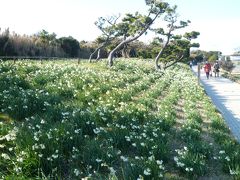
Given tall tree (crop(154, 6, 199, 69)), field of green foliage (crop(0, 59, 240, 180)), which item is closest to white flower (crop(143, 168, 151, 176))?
field of green foliage (crop(0, 59, 240, 180))

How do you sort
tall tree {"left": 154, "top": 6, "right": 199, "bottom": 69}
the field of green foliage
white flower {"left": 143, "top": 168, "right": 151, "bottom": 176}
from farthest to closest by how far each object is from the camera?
1. tall tree {"left": 154, "top": 6, "right": 199, "bottom": 69}
2. the field of green foliage
3. white flower {"left": 143, "top": 168, "right": 151, "bottom": 176}

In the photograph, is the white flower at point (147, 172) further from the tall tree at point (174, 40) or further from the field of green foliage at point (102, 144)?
the tall tree at point (174, 40)

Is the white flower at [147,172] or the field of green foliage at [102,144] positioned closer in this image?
the white flower at [147,172]

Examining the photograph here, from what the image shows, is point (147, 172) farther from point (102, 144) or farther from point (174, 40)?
point (174, 40)

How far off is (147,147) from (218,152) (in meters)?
1.49

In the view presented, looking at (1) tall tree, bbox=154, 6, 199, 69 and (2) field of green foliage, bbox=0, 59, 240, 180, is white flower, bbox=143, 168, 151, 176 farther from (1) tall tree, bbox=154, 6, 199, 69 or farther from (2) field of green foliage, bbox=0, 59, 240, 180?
(1) tall tree, bbox=154, 6, 199, 69

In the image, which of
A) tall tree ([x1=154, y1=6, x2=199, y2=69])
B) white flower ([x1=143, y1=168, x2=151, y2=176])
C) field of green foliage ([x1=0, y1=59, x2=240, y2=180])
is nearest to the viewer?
white flower ([x1=143, y1=168, x2=151, y2=176])

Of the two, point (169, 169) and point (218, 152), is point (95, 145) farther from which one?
point (218, 152)

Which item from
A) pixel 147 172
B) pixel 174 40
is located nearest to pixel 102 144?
pixel 147 172

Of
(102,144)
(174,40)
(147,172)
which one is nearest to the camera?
(147,172)

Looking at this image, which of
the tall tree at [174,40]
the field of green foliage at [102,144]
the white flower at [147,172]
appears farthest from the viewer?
the tall tree at [174,40]

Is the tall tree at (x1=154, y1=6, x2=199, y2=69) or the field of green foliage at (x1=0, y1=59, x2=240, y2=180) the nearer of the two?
the field of green foliage at (x1=0, y1=59, x2=240, y2=180)

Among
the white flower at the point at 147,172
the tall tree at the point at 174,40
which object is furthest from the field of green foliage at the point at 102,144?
the tall tree at the point at 174,40

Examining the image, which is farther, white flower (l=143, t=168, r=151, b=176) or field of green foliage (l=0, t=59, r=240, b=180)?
field of green foliage (l=0, t=59, r=240, b=180)
